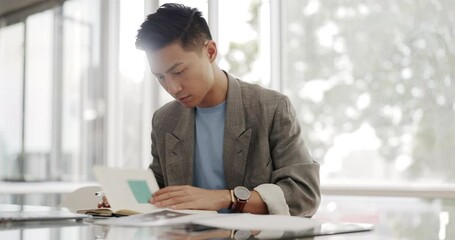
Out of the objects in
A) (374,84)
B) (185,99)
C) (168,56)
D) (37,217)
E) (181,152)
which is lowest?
(37,217)

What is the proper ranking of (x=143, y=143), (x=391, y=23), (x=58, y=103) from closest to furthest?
(x=391, y=23) → (x=58, y=103) → (x=143, y=143)

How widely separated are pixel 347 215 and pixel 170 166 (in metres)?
1.73

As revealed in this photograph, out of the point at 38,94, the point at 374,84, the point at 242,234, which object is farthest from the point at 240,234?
the point at 38,94

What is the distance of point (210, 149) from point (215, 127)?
2.7 inches

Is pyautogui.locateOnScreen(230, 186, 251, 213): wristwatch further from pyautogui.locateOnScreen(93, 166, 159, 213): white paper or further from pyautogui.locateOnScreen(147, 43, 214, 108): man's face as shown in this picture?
pyautogui.locateOnScreen(147, 43, 214, 108): man's face

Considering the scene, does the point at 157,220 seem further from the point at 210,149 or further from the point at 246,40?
the point at 246,40

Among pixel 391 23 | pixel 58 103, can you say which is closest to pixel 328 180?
pixel 391 23

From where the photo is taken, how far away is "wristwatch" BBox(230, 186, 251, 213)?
60.1 inches

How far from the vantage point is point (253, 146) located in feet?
5.91

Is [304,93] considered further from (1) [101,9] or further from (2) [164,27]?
(2) [164,27]

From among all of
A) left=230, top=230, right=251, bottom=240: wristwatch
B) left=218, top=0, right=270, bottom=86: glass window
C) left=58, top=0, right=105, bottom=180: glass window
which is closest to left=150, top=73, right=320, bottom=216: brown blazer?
left=230, top=230, right=251, bottom=240: wristwatch

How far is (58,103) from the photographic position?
14.1ft

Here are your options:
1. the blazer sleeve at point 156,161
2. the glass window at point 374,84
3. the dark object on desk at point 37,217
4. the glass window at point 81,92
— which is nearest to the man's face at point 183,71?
the blazer sleeve at point 156,161

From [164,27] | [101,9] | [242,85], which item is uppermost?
[101,9]
